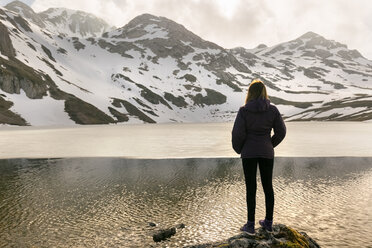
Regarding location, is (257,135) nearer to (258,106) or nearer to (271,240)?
(258,106)

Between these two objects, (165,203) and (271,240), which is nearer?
(271,240)

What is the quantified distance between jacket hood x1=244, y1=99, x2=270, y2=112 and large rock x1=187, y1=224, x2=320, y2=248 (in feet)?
9.68

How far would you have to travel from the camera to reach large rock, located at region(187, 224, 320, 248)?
6.17m

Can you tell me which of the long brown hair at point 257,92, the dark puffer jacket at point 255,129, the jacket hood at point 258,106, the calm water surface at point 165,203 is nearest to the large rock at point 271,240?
the dark puffer jacket at point 255,129

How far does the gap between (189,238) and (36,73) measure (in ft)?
463

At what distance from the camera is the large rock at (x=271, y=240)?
20.2 feet

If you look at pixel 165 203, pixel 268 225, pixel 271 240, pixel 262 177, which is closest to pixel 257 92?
pixel 262 177

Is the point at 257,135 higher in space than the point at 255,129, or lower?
lower

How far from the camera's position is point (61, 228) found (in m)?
10.3

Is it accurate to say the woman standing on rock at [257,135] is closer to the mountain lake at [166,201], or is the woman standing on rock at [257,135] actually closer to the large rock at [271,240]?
the large rock at [271,240]

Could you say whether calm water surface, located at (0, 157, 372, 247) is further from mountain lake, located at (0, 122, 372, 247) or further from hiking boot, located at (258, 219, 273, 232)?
hiking boot, located at (258, 219, 273, 232)

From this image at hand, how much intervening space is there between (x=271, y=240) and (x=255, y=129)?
2.57 meters

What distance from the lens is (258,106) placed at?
23.3 ft

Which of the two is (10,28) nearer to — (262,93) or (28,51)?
(28,51)
